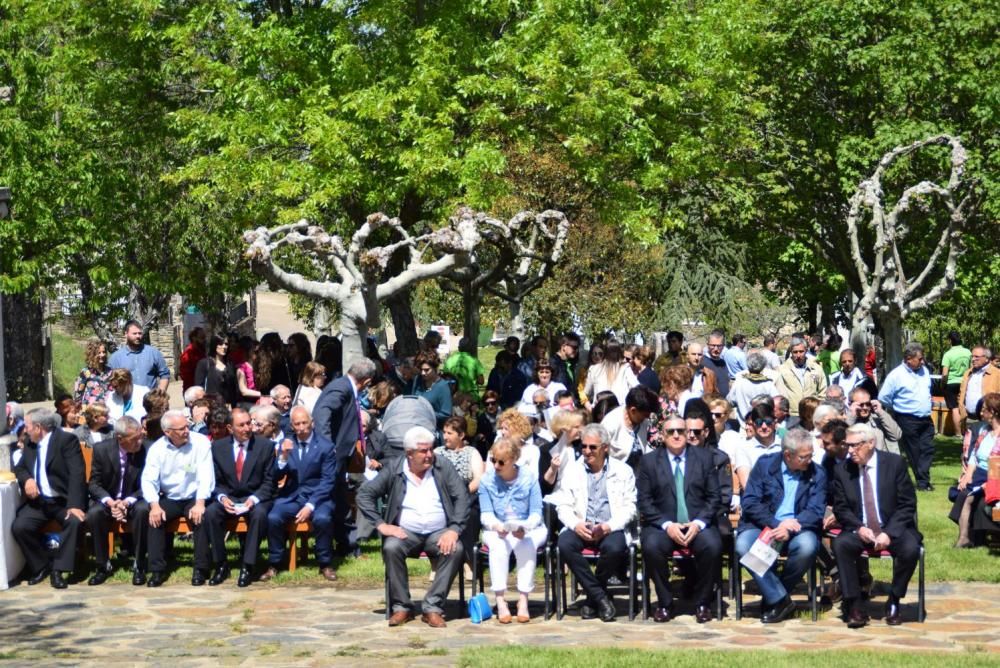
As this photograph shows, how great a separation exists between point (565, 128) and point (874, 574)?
11647 mm

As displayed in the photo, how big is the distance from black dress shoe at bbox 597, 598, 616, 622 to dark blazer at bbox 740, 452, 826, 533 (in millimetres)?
1208

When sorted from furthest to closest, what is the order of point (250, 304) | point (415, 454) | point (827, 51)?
point (250, 304)
point (827, 51)
point (415, 454)

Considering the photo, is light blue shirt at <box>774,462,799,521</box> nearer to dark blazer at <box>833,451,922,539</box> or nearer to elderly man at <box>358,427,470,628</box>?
dark blazer at <box>833,451,922,539</box>

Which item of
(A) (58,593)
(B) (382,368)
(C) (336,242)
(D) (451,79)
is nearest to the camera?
(A) (58,593)

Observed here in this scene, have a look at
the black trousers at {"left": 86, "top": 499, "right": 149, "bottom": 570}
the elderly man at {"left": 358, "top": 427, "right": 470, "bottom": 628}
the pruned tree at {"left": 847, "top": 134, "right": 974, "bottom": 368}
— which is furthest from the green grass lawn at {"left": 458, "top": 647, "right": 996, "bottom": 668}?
the pruned tree at {"left": 847, "top": 134, "right": 974, "bottom": 368}

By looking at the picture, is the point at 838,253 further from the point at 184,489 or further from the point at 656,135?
the point at 184,489

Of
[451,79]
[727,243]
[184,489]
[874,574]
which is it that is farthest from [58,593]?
[727,243]

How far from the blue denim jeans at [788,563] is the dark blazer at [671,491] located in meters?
0.32

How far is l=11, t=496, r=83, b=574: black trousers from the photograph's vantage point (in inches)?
550

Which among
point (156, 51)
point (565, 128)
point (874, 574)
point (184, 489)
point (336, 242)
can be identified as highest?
point (156, 51)

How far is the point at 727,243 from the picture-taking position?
49.1 metres

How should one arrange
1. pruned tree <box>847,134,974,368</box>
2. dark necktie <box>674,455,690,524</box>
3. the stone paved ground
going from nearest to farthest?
the stone paved ground → dark necktie <box>674,455,690,524</box> → pruned tree <box>847,134,974,368</box>

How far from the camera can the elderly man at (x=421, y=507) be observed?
1233 cm

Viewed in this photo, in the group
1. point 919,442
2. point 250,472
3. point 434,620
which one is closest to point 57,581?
point 250,472
